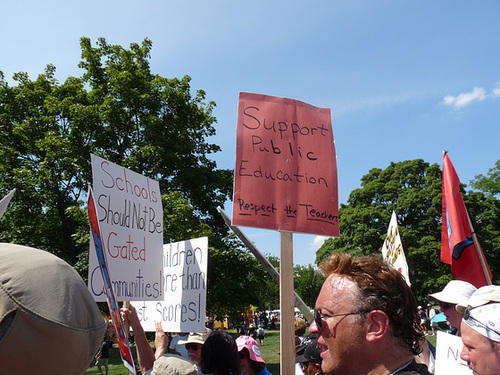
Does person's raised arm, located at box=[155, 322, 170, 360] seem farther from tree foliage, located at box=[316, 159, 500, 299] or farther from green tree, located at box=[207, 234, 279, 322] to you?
tree foliage, located at box=[316, 159, 500, 299]

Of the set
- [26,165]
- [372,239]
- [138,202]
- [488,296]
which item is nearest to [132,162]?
[26,165]

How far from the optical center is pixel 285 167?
140 inches

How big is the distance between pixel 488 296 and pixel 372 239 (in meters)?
31.2

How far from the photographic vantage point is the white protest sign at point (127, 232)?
12.4ft

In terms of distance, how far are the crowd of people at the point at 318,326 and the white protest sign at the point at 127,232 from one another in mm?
373

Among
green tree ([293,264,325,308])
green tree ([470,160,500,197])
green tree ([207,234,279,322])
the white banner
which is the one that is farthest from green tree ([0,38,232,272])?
green tree ([293,264,325,308])

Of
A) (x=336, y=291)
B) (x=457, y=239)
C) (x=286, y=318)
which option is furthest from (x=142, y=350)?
(x=457, y=239)

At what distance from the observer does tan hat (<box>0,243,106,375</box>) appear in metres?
0.86

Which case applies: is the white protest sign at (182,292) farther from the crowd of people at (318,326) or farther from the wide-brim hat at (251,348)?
the wide-brim hat at (251,348)

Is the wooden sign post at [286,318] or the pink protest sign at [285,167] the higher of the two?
the pink protest sign at [285,167]

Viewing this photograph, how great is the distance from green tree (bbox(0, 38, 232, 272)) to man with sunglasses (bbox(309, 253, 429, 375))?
13.4 metres

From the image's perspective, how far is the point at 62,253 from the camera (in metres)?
17.4

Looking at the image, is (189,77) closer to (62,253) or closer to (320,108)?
(62,253)

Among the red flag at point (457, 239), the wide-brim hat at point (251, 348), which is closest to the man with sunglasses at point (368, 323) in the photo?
the wide-brim hat at point (251, 348)
